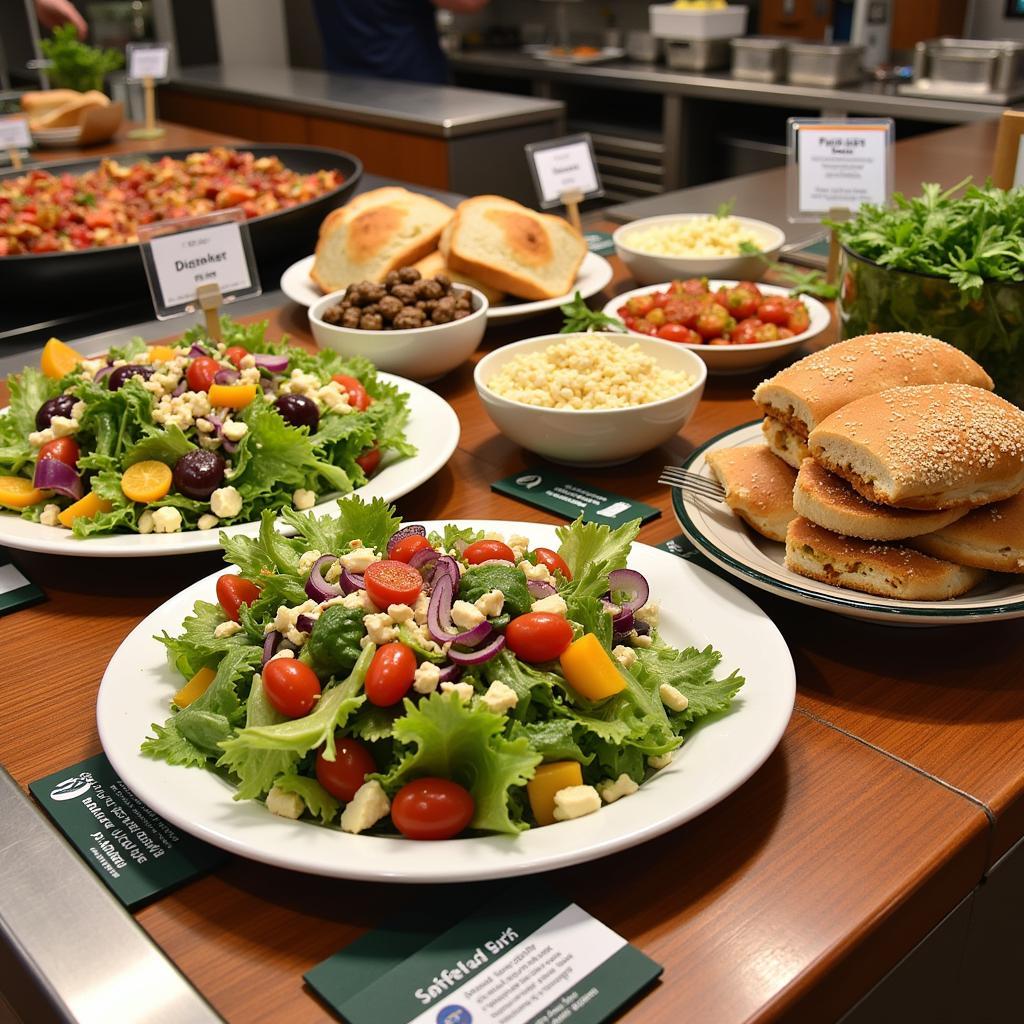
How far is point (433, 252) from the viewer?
2146 mm

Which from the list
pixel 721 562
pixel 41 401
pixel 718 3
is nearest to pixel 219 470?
pixel 41 401

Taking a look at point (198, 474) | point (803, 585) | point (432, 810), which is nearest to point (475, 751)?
point (432, 810)

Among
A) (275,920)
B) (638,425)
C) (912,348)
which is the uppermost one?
(912,348)

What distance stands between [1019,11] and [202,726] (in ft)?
19.4

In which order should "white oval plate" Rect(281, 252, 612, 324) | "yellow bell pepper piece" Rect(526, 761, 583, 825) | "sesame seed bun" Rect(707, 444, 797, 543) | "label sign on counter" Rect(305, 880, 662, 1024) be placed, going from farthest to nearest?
"white oval plate" Rect(281, 252, 612, 324), "sesame seed bun" Rect(707, 444, 797, 543), "yellow bell pepper piece" Rect(526, 761, 583, 825), "label sign on counter" Rect(305, 880, 662, 1024)

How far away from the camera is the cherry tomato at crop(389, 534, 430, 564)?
1038mm

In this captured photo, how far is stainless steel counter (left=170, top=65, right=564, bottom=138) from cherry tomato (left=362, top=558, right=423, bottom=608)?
330cm

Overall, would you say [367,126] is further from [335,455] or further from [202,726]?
[202,726]

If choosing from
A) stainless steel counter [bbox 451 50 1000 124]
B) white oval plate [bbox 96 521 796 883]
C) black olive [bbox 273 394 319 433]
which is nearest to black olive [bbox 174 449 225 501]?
black olive [bbox 273 394 319 433]

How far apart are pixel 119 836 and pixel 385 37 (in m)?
4.82

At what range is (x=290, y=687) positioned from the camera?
90 centimetres

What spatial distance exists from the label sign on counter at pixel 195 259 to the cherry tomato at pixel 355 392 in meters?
0.37

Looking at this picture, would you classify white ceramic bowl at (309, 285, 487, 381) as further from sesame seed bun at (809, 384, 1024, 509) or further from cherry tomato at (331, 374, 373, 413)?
sesame seed bun at (809, 384, 1024, 509)

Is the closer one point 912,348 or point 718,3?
point 912,348
